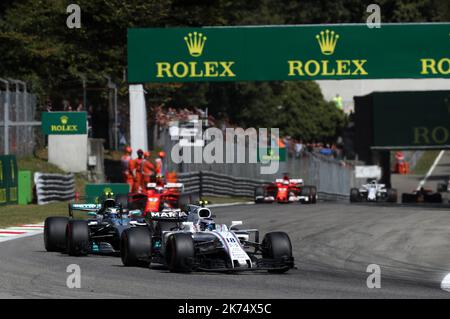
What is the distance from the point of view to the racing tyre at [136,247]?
14.9 meters

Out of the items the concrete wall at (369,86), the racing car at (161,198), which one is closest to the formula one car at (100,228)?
the racing car at (161,198)

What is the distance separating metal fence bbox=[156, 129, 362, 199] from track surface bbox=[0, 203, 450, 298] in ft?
42.1

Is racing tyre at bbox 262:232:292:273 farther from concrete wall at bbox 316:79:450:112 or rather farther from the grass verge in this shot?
concrete wall at bbox 316:79:450:112

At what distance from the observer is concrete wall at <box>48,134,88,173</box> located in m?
35.6

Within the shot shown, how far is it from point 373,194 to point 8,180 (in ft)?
61.8

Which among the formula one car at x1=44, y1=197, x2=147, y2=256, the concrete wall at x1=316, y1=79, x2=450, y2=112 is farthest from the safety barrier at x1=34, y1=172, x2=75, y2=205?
the concrete wall at x1=316, y1=79, x2=450, y2=112

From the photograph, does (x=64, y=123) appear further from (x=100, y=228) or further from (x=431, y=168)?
(x=431, y=168)

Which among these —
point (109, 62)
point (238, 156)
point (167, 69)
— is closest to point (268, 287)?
point (167, 69)

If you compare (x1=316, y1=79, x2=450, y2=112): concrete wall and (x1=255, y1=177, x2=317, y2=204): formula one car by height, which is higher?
(x1=316, y1=79, x2=450, y2=112): concrete wall

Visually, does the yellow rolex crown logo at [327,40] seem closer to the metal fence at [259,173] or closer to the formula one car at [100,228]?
the metal fence at [259,173]

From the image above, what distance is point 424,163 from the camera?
242 ft

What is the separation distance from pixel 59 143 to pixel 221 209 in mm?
7768

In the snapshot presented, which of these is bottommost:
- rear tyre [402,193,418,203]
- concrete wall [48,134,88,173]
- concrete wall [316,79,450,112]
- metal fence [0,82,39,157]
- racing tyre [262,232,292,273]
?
rear tyre [402,193,418,203]
